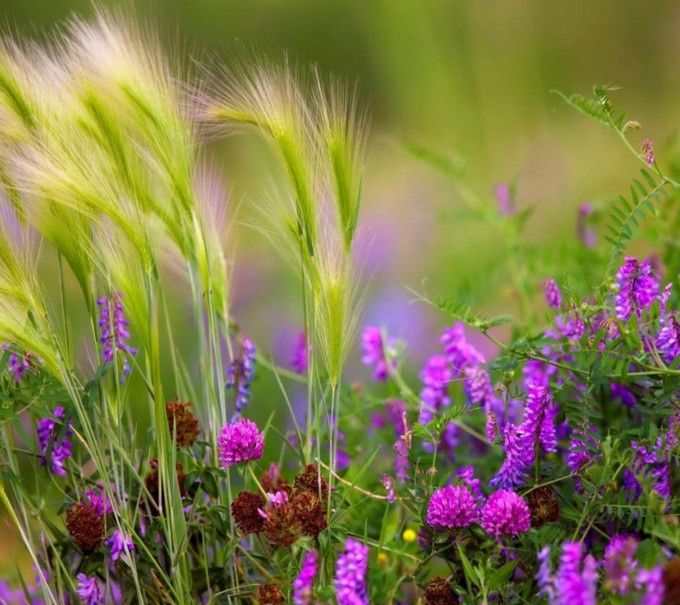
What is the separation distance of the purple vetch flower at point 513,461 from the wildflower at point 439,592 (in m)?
0.13

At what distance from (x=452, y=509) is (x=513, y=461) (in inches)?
4.4

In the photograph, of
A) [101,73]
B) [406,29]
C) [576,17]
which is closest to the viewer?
[101,73]

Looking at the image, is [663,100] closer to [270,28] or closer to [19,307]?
[270,28]

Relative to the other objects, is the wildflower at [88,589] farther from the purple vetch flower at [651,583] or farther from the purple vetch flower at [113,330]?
the purple vetch flower at [651,583]

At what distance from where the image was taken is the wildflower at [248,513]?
110cm

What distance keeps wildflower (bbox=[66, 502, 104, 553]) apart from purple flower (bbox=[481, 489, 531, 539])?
380mm

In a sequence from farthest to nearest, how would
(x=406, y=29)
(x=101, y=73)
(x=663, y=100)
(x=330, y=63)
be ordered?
1. (x=330, y=63)
2. (x=663, y=100)
3. (x=406, y=29)
4. (x=101, y=73)

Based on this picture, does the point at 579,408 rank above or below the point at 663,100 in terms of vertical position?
below

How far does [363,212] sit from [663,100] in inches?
43.6

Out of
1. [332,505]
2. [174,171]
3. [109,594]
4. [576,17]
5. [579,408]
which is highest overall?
[576,17]

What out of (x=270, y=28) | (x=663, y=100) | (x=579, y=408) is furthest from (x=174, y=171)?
(x=270, y=28)

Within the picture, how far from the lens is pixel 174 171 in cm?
115

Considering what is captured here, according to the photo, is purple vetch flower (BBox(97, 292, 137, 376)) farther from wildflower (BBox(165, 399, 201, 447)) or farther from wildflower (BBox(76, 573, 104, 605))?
wildflower (BBox(76, 573, 104, 605))

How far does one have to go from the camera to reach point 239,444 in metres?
1.11
